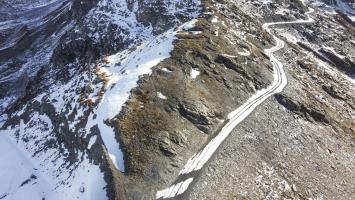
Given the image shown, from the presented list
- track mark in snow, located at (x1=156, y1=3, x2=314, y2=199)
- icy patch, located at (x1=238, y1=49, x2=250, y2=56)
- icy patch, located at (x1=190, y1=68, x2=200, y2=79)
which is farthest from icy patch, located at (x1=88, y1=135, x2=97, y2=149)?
icy patch, located at (x1=238, y1=49, x2=250, y2=56)

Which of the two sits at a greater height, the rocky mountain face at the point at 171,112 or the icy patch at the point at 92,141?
the icy patch at the point at 92,141

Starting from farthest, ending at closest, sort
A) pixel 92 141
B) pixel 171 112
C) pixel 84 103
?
pixel 84 103 < pixel 171 112 < pixel 92 141

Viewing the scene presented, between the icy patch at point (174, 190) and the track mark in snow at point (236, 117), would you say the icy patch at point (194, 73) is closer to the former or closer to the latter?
the track mark in snow at point (236, 117)

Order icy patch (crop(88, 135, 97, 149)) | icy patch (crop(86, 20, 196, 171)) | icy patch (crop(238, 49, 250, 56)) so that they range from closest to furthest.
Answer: icy patch (crop(86, 20, 196, 171))
icy patch (crop(88, 135, 97, 149))
icy patch (crop(238, 49, 250, 56))

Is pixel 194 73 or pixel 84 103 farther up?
pixel 84 103

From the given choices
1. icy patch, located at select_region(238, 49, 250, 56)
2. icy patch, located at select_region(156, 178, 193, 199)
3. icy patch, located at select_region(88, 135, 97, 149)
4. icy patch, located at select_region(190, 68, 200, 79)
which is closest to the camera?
icy patch, located at select_region(156, 178, 193, 199)

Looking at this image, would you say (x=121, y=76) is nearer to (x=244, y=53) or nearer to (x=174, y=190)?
(x=174, y=190)

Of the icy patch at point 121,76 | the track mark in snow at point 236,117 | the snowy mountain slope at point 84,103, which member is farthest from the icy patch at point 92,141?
the track mark in snow at point 236,117

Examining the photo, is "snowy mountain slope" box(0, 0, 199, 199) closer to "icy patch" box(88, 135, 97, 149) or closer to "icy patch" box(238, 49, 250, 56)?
"icy patch" box(88, 135, 97, 149)

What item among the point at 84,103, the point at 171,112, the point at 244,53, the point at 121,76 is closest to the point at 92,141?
the point at 84,103
